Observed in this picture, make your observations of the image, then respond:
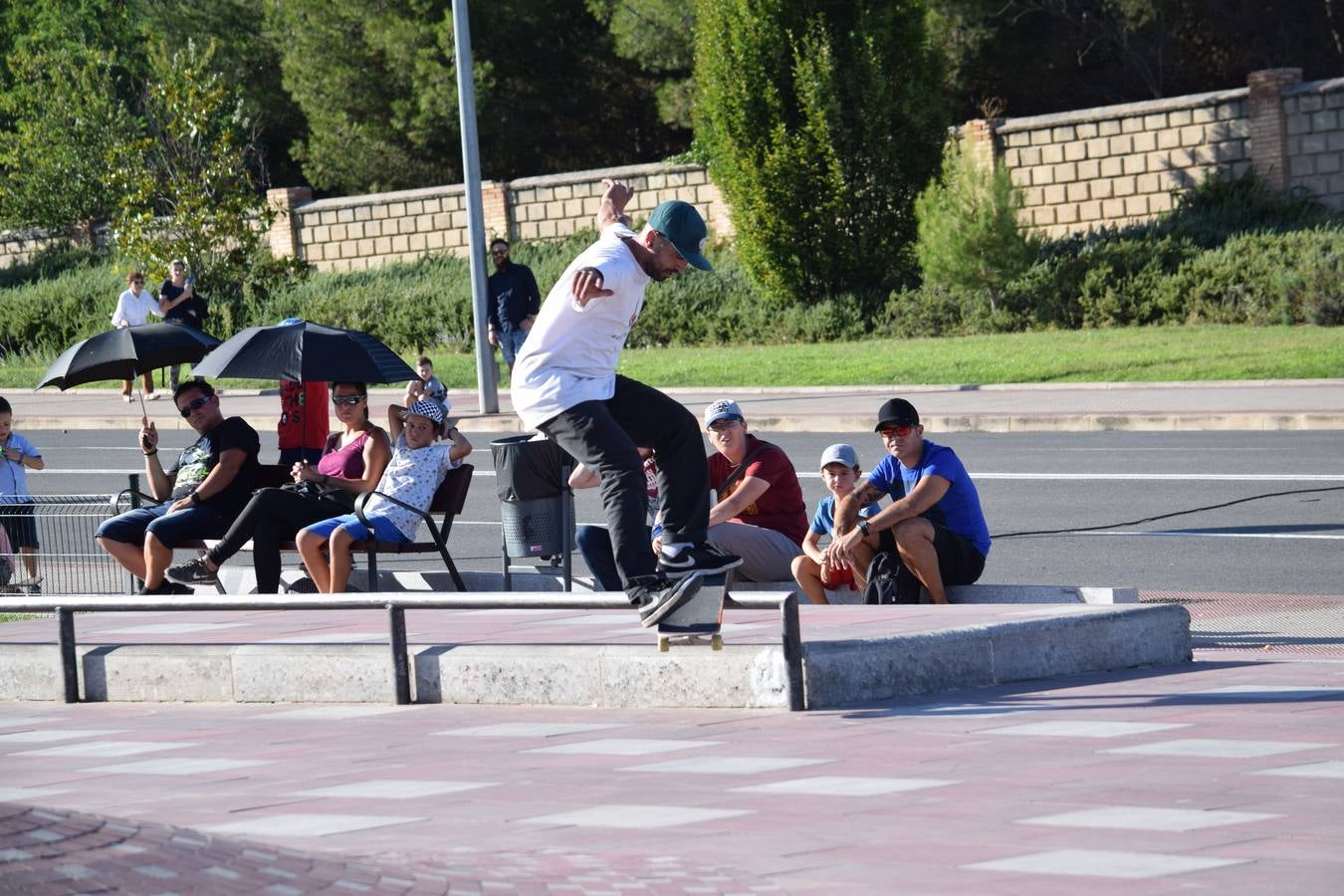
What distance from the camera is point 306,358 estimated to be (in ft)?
39.9

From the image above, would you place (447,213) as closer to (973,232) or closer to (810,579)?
(973,232)

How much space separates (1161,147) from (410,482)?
966 inches

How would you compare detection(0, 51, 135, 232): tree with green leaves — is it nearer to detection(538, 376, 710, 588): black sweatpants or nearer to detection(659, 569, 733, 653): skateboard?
detection(538, 376, 710, 588): black sweatpants

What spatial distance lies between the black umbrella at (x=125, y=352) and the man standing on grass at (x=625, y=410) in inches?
261

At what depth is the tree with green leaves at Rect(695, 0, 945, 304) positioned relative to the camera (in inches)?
1225

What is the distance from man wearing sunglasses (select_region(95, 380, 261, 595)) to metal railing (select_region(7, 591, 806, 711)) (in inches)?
95.0

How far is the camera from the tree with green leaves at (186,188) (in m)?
37.3

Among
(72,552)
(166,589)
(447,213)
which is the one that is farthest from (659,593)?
(447,213)

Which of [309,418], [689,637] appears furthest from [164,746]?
[309,418]

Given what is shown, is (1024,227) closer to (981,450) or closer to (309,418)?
(981,450)

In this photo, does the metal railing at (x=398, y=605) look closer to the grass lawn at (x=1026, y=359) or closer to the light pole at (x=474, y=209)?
the light pole at (x=474, y=209)

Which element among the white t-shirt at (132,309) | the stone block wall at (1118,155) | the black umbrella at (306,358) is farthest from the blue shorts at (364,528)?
the stone block wall at (1118,155)

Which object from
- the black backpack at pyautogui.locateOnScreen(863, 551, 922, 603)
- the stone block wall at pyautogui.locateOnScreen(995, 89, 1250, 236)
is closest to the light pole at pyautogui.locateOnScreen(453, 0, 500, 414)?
the stone block wall at pyautogui.locateOnScreen(995, 89, 1250, 236)

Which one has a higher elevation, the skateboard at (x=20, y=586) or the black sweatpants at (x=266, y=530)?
the black sweatpants at (x=266, y=530)
